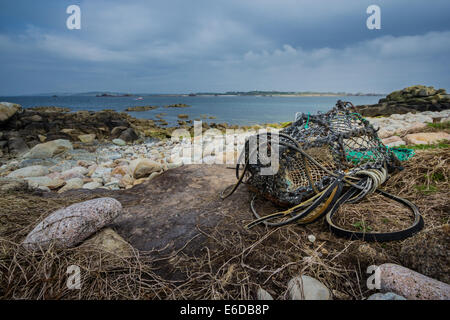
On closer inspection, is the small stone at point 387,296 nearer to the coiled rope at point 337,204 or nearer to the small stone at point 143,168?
the coiled rope at point 337,204

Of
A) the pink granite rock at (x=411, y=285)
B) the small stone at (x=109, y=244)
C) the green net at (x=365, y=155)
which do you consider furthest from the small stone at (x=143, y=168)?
the pink granite rock at (x=411, y=285)

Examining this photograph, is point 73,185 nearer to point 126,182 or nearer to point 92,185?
point 92,185

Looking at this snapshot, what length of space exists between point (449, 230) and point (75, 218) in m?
3.04

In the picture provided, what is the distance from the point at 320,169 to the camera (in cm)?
280

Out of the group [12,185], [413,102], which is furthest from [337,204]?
[413,102]

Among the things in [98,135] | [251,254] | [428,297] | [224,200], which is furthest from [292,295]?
[98,135]

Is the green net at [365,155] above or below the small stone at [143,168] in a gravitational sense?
above

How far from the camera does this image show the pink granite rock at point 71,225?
6.48 feet

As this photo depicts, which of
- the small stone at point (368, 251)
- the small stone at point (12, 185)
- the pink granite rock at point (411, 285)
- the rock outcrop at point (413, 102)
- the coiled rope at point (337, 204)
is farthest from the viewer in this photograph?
the rock outcrop at point (413, 102)

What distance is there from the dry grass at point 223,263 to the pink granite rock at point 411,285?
6.4 inches

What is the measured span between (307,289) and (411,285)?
624mm

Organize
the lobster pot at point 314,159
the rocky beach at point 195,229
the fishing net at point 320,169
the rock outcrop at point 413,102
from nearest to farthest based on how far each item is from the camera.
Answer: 1. the rocky beach at point 195,229
2. the fishing net at point 320,169
3. the lobster pot at point 314,159
4. the rock outcrop at point 413,102

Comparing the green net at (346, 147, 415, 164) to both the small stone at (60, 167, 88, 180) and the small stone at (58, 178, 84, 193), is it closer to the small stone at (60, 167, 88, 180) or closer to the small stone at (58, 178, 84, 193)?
the small stone at (58, 178, 84, 193)

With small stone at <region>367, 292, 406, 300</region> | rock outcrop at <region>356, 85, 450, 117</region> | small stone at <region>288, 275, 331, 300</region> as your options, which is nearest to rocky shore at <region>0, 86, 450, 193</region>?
small stone at <region>288, 275, 331, 300</region>
